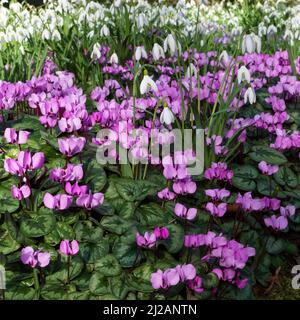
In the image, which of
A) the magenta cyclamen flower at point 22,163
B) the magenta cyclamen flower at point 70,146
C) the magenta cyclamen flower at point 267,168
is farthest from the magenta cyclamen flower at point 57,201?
the magenta cyclamen flower at point 267,168

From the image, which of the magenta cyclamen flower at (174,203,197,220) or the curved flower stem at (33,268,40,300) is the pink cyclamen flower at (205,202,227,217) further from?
the curved flower stem at (33,268,40,300)

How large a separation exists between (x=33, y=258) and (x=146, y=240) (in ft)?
1.38

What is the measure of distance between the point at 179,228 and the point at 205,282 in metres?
0.25

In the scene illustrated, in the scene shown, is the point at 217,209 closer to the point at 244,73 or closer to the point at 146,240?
the point at 146,240

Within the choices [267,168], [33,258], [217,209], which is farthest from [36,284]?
[267,168]

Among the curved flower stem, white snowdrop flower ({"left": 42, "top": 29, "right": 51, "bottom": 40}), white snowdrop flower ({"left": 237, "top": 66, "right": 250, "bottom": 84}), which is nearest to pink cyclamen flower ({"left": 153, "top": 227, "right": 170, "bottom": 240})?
the curved flower stem

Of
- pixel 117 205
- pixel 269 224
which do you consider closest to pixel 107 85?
pixel 117 205

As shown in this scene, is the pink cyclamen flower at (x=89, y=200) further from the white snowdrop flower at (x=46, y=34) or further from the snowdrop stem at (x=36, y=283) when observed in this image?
the white snowdrop flower at (x=46, y=34)

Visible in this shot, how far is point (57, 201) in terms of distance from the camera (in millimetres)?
1933

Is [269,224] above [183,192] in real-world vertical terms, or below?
below

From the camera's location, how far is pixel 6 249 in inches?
77.9

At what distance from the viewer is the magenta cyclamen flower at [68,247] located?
6.07 feet

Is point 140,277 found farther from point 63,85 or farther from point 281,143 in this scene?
point 63,85

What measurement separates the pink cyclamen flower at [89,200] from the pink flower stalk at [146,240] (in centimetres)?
23
